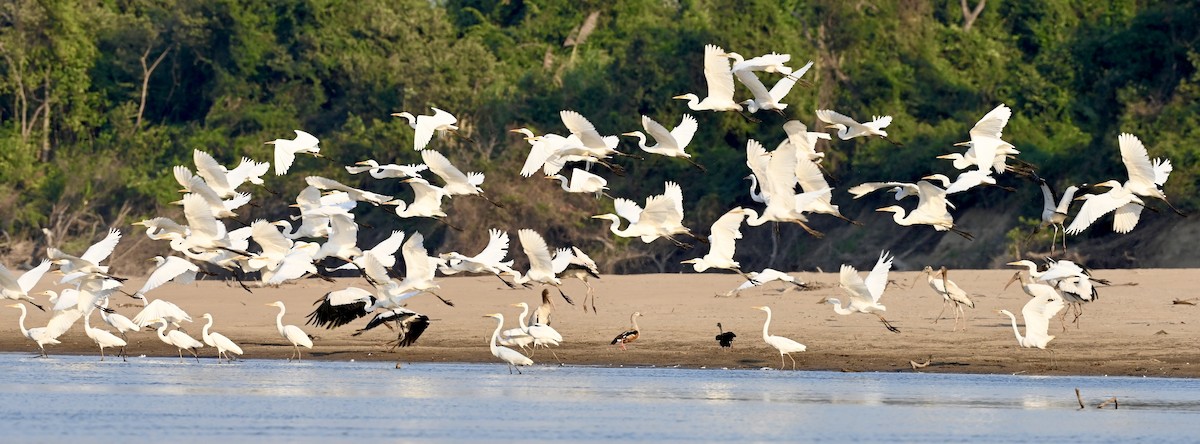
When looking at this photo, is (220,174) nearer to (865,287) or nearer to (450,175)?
(450,175)

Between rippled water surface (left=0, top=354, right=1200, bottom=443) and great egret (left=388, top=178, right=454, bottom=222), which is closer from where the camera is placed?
rippled water surface (left=0, top=354, right=1200, bottom=443)

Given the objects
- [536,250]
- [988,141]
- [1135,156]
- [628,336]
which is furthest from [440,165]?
[1135,156]

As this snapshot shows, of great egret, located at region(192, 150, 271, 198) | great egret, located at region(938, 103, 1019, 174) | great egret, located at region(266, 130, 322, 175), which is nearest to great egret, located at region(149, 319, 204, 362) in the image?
great egret, located at region(192, 150, 271, 198)

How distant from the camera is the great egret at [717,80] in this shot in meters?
17.6

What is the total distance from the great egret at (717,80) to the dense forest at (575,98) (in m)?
10.1

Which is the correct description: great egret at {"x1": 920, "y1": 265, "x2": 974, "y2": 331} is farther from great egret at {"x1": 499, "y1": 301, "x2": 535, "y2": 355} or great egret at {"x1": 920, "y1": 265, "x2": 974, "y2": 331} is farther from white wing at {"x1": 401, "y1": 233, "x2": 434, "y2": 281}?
white wing at {"x1": 401, "y1": 233, "x2": 434, "y2": 281}

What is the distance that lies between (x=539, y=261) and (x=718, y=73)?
2819 millimetres

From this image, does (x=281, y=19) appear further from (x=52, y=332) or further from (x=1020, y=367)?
(x=1020, y=367)

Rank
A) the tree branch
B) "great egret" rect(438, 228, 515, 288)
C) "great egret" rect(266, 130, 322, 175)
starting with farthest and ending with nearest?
the tree branch → "great egret" rect(438, 228, 515, 288) → "great egret" rect(266, 130, 322, 175)

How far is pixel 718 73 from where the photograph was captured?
17.8m

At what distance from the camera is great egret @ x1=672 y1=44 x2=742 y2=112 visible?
1758 cm

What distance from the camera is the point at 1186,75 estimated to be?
95.0 ft

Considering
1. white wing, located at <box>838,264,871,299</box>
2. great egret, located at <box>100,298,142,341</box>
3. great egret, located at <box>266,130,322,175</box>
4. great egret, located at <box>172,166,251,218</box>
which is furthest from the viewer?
great egret, located at <box>100,298,142,341</box>

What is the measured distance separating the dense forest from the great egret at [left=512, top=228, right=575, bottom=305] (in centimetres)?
801
